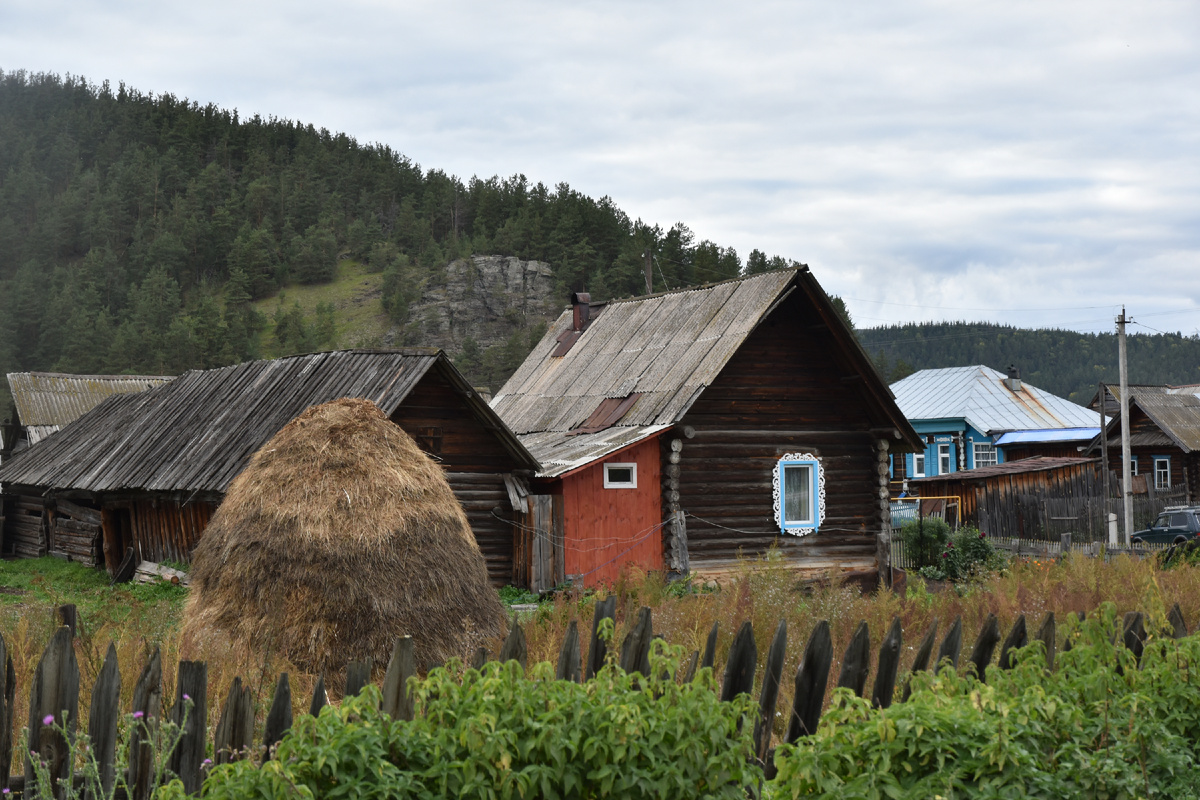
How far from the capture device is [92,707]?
4.65m

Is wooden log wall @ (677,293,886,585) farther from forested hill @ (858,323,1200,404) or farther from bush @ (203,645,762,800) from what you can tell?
forested hill @ (858,323,1200,404)

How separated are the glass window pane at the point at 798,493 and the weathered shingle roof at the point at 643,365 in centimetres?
202

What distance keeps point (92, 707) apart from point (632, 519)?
14854 millimetres

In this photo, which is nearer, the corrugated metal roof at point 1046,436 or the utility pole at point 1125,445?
the utility pole at point 1125,445

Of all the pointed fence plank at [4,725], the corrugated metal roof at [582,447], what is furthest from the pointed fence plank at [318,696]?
the corrugated metal roof at [582,447]

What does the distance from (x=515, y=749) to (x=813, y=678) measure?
8.00 feet

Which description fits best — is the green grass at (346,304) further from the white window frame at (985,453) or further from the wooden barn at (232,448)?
the wooden barn at (232,448)

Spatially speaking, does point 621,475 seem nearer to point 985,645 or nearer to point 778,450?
point 778,450

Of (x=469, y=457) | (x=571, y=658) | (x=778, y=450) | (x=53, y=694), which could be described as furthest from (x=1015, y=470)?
(x=53, y=694)

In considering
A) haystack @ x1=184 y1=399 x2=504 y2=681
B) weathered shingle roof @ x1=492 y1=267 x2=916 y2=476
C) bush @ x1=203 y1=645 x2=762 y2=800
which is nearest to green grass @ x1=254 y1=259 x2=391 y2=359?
weathered shingle roof @ x1=492 y1=267 x2=916 y2=476

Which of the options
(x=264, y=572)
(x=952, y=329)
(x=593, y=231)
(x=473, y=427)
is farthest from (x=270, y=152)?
(x=264, y=572)

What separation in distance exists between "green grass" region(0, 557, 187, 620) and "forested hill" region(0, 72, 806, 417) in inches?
1835

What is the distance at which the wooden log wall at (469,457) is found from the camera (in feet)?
57.5

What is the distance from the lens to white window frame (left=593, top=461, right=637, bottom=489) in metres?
19.0
